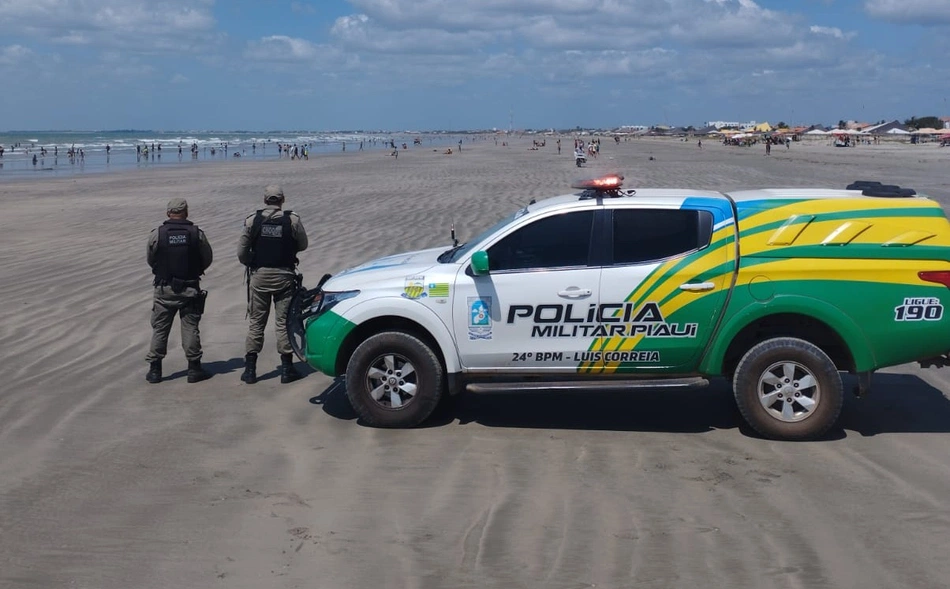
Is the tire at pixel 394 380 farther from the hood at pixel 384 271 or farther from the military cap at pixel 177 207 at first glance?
the military cap at pixel 177 207

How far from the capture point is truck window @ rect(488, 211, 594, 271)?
7.31m

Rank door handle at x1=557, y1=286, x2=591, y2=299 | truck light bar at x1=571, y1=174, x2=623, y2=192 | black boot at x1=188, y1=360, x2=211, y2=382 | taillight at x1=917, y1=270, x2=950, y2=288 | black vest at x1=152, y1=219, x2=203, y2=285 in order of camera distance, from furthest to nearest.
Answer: black boot at x1=188, y1=360, x2=211, y2=382 < black vest at x1=152, y1=219, x2=203, y2=285 < truck light bar at x1=571, y1=174, x2=623, y2=192 < door handle at x1=557, y1=286, x2=591, y2=299 < taillight at x1=917, y1=270, x2=950, y2=288

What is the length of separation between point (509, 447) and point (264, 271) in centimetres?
305

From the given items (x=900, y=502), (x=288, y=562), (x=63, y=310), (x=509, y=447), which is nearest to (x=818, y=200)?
(x=900, y=502)

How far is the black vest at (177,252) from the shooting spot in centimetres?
873

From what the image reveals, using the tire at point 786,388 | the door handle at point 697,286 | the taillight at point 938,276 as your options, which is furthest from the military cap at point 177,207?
the taillight at point 938,276

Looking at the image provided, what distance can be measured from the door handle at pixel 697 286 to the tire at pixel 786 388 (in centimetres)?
56

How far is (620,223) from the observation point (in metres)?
7.30

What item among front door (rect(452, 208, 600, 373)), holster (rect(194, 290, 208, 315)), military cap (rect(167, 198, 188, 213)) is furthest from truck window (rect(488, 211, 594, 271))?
military cap (rect(167, 198, 188, 213))

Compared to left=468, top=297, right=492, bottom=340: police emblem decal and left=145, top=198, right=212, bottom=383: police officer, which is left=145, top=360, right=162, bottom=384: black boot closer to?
left=145, top=198, right=212, bottom=383: police officer

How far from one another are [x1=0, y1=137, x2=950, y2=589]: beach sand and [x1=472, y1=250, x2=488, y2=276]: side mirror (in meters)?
1.25

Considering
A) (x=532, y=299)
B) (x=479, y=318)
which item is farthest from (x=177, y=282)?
(x=532, y=299)

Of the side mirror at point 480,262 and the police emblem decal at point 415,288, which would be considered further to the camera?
the police emblem decal at point 415,288

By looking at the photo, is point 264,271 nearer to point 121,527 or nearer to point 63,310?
point 121,527
